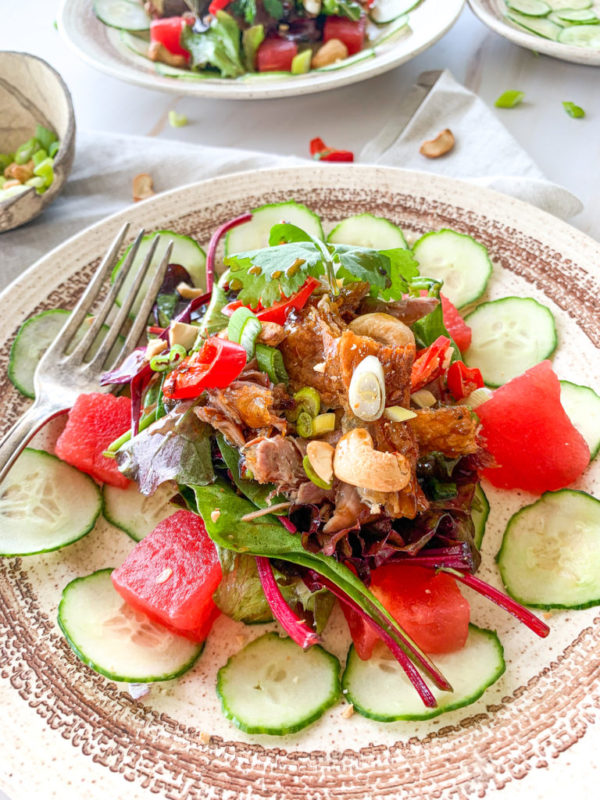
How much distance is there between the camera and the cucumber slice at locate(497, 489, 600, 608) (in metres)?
2.64

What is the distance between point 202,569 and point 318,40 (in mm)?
4381

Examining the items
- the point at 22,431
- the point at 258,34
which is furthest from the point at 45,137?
the point at 22,431

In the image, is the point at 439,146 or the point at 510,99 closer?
the point at 439,146

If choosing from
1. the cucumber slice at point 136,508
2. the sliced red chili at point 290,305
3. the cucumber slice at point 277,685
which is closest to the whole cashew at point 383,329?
the sliced red chili at point 290,305

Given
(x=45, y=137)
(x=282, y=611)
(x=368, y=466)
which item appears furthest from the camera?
(x=45, y=137)

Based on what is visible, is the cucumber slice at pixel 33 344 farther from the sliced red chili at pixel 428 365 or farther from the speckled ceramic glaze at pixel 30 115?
the sliced red chili at pixel 428 365

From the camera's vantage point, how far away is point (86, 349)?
3.51 meters

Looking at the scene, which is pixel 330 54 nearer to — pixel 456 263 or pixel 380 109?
pixel 380 109

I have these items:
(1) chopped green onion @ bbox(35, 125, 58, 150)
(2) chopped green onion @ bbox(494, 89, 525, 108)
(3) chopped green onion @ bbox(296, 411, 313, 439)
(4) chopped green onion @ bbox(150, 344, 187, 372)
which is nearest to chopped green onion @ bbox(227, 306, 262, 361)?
(4) chopped green onion @ bbox(150, 344, 187, 372)

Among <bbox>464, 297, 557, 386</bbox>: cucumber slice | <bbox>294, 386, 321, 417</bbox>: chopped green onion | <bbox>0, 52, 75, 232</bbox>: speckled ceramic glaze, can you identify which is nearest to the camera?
<bbox>294, 386, 321, 417</bbox>: chopped green onion

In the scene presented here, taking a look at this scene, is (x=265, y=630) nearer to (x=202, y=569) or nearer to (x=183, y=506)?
(x=202, y=569)

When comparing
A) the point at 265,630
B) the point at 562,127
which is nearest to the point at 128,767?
the point at 265,630

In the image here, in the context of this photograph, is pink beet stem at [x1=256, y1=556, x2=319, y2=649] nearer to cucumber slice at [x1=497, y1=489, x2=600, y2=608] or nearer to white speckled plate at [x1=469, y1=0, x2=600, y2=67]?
cucumber slice at [x1=497, y1=489, x2=600, y2=608]

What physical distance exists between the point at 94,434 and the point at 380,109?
3.72 metres
